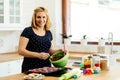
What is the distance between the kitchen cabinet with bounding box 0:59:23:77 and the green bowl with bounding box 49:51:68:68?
124 centimetres

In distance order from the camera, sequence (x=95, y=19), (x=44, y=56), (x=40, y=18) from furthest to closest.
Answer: (x=95, y=19), (x=40, y=18), (x=44, y=56)

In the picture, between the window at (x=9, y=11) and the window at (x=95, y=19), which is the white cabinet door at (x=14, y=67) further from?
the window at (x=95, y=19)

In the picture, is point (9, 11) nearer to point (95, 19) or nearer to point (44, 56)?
point (95, 19)

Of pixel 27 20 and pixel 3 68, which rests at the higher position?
pixel 27 20

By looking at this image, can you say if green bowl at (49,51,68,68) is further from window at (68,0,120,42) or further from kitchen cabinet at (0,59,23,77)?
window at (68,0,120,42)

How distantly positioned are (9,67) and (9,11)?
986mm

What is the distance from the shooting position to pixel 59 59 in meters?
2.57

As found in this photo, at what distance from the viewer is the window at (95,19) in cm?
444

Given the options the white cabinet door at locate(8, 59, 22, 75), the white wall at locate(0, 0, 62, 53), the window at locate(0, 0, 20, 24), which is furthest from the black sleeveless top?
the white wall at locate(0, 0, 62, 53)

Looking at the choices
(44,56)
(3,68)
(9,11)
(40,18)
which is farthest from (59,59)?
(9,11)

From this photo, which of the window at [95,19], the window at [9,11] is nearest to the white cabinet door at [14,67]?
the window at [9,11]

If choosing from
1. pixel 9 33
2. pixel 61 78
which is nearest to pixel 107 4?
pixel 9 33

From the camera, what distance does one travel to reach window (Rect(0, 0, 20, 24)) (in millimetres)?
3959

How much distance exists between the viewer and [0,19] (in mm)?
3928
